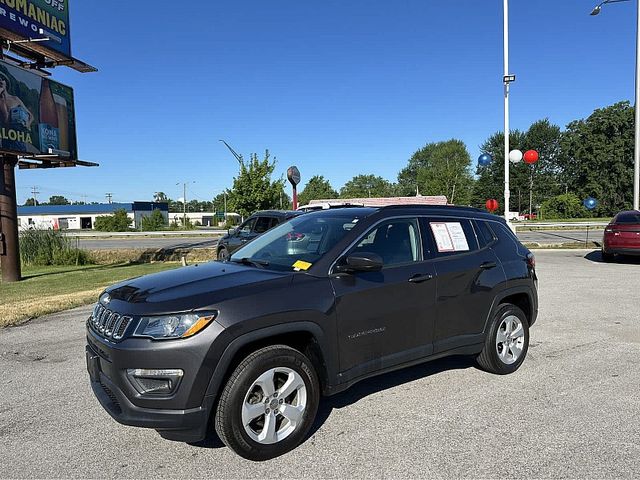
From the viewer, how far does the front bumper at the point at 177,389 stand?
2828mm

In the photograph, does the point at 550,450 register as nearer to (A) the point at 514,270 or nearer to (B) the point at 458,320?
(B) the point at 458,320

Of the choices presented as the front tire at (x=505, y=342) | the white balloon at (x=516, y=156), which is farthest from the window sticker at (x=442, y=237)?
the white balloon at (x=516, y=156)

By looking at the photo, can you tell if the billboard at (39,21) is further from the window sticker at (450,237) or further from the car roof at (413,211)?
the window sticker at (450,237)

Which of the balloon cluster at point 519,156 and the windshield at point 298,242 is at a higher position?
the balloon cluster at point 519,156

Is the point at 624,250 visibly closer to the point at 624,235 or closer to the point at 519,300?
the point at 624,235

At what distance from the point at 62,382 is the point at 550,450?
14.5ft

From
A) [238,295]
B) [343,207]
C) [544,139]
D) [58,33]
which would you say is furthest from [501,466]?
[544,139]

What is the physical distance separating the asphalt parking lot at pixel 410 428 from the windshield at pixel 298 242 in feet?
4.29

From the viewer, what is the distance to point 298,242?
409 centimetres

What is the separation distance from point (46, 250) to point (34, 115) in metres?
6.12

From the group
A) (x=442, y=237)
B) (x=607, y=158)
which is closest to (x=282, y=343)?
(x=442, y=237)

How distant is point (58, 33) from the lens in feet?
43.9

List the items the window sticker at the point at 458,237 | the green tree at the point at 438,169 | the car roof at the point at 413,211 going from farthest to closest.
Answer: the green tree at the point at 438,169
the window sticker at the point at 458,237
the car roof at the point at 413,211

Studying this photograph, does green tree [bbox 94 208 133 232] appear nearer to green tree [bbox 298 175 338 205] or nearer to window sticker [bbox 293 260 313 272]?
green tree [bbox 298 175 338 205]
